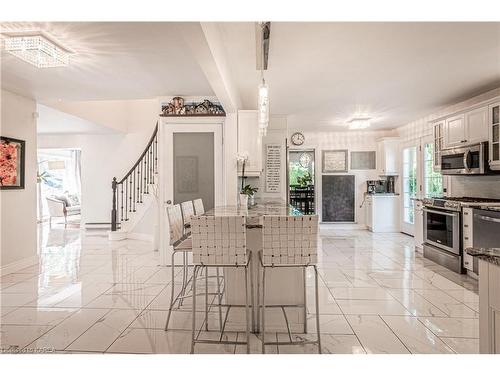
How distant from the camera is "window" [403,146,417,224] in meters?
7.75

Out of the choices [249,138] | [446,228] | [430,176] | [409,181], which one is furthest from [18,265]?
[409,181]

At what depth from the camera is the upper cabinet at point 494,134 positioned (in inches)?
175

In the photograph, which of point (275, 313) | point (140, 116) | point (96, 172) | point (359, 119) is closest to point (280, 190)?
point (359, 119)

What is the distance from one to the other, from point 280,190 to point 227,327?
3804mm

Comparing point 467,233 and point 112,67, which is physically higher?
point 112,67

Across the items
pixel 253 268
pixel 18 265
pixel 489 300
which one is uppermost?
pixel 489 300

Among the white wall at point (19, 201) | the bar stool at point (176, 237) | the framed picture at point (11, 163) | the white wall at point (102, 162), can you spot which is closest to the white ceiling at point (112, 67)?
the white wall at point (19, 201)

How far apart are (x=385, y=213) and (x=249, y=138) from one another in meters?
4.79

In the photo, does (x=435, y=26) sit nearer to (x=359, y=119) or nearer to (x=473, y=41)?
(x=473, y=41)

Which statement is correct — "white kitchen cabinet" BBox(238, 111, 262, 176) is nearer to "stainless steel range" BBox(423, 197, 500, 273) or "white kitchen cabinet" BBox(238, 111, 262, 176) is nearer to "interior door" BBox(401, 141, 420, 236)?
"stainless steel range" BBox(423, 197, 500, 273)

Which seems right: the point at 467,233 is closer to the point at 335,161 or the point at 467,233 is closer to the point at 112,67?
the point at 335,161

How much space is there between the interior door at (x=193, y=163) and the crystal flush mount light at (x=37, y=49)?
2.00 m

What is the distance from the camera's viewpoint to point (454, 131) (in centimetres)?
532
